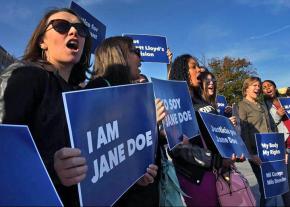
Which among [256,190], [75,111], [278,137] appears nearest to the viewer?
[75,111]

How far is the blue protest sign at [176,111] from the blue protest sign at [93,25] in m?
1.86

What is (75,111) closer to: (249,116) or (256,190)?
(249,116)

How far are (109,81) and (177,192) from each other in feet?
2.81

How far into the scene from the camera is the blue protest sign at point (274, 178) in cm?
471

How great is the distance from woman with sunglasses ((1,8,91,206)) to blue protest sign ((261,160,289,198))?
344 cm

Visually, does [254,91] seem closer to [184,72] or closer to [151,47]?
[151,47]

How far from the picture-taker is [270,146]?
4859 mm

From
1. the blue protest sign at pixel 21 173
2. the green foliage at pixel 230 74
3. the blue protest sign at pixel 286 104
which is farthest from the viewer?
the green foliage at pixel 230 74

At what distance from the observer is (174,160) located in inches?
117

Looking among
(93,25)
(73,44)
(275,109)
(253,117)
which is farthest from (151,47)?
(73,44)

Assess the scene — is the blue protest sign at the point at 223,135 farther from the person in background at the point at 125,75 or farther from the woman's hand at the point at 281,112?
the woman's hand at the point at 281,112

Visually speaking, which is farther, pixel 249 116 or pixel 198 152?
pixel 249 116

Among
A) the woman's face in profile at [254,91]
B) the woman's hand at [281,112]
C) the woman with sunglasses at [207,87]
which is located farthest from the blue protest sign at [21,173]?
the woman's hand at [281,112]

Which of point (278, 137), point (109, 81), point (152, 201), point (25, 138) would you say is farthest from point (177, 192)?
point (278, 137)
